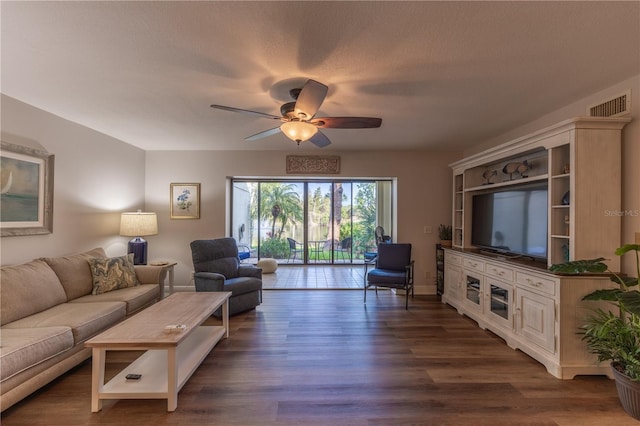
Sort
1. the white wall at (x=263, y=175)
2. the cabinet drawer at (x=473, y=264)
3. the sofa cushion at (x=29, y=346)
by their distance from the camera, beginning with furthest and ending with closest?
1. the white wall at (x=263, y=175)
2. the cabinet drawer at (x=473, y=264)
3. the sofa cushion at (x=29, y=346)

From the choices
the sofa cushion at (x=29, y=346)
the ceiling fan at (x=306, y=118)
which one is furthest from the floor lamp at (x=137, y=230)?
the ceiling fan at (x=306, y=118)

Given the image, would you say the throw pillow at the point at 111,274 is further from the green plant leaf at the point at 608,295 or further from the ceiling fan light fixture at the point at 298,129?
the green plant leaf at the point at 608,295

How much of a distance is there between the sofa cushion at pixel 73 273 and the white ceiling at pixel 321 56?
163cm

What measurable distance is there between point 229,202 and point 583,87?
5.02 meters

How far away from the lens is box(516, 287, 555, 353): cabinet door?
8.18 ft

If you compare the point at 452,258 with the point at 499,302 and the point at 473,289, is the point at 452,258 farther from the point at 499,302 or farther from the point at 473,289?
the point at 499,302

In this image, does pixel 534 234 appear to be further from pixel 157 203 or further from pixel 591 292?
pixel 157 203

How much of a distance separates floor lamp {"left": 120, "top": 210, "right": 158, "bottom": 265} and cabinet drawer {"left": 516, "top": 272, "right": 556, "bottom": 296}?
4.76 meters

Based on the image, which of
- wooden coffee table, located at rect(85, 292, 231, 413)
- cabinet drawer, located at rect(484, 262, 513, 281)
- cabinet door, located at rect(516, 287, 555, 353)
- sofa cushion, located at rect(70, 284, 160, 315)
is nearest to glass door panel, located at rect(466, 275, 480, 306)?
cabinet drawer, located at rect(484, 262, 513, 281)

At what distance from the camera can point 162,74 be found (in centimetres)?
226

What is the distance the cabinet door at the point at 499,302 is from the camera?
3018 millimetres

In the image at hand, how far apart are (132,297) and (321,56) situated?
3.09 m

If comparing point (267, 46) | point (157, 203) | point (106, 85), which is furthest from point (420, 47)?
point (157, 203)

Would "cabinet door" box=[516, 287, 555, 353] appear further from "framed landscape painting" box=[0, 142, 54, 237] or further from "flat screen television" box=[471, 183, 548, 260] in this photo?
"framed landscape painting" box=[0, 142, 54, 237]
